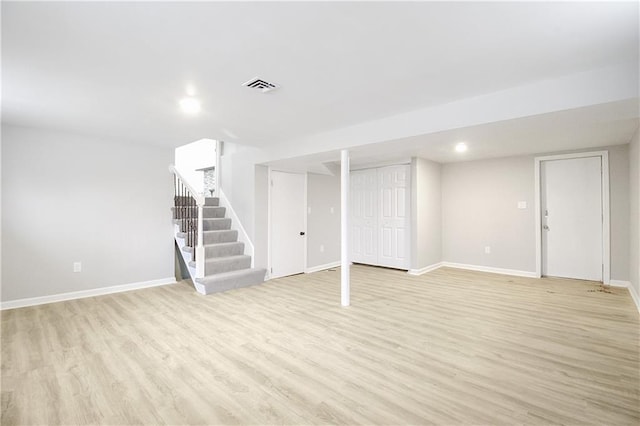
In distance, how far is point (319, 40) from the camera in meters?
1.91

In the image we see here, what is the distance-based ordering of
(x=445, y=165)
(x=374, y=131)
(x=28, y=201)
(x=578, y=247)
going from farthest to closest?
(x=445, y=165)
(x=578, y=247)
(x=28, y=201)
(x=374, y=131)

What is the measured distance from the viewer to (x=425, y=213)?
601 centimetres

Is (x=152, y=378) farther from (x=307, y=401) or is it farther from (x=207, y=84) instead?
(x=207, y=84)

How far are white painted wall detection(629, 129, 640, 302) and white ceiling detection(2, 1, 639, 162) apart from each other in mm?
720

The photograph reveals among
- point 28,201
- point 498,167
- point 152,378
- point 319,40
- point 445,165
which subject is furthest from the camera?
point 445,165

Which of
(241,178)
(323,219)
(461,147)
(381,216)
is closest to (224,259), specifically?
(241,178)

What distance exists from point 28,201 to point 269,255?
3.38 m

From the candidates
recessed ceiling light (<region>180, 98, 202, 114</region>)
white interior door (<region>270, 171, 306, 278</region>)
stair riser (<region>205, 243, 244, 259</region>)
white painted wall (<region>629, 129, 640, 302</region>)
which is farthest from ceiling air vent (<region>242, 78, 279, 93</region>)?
white painted wall (<region>629, 129, 640, 302</region>)

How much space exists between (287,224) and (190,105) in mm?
3087

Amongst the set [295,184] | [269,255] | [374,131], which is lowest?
[269,255]

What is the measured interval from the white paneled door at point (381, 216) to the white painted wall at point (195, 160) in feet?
10.7

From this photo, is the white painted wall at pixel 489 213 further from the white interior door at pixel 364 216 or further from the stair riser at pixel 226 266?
the stair riser at pixel 226 266

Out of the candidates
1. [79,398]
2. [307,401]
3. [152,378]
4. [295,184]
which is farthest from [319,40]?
[295,184]

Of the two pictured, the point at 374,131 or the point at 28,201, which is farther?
the point at 28,201
